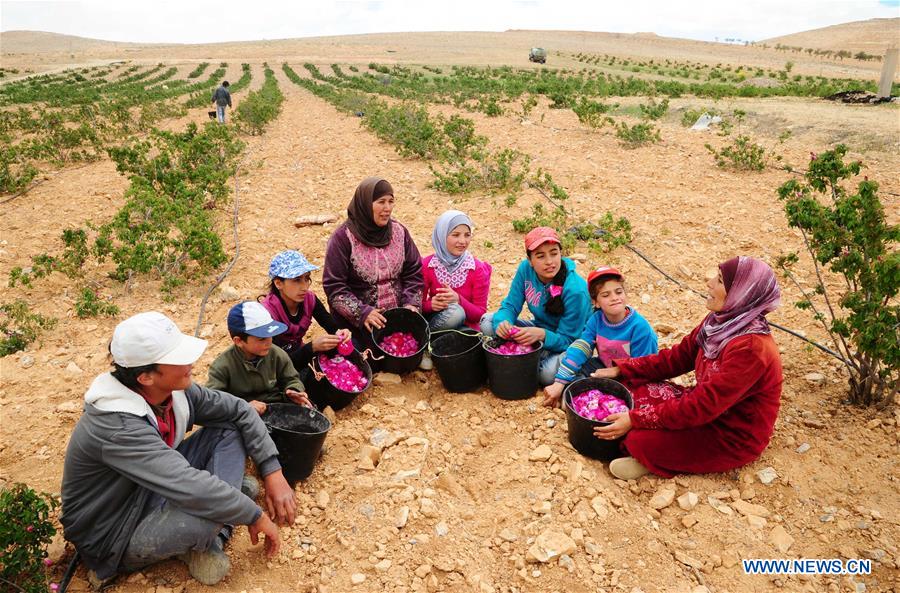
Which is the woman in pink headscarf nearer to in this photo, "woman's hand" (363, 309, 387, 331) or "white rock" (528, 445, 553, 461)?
"white rock" (528, 445, 553, 461)

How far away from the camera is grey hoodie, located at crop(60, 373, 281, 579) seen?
2.02 metres

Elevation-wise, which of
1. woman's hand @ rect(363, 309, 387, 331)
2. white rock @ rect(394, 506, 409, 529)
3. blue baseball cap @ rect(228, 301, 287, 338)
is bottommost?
white rock @ rect(394, 506, 409, 529)

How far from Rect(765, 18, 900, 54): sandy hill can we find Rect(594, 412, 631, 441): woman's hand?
87877 mm

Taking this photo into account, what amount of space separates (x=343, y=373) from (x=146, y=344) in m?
1.64

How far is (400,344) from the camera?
388 centimetres

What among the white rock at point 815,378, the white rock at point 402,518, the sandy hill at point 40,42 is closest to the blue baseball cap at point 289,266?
the white rock at point 402,518

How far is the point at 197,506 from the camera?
6.79 feet

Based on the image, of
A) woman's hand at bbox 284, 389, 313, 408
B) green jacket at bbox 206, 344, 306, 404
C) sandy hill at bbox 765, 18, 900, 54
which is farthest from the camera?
sandy hill at bbox 765, 18, 900, 54

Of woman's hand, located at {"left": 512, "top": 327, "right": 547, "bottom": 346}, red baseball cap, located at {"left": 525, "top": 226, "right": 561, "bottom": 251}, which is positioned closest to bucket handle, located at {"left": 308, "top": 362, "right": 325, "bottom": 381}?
woman's hand, located at {"left": 512, "top": 327, "right": 547, "bottom": 346}

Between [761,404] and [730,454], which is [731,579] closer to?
[730,454]

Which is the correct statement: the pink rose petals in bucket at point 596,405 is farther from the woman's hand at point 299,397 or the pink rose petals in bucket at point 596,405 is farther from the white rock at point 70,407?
the white rock at point 70,407

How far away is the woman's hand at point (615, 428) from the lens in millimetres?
2738

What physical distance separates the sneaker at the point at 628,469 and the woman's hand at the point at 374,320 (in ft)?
5.48

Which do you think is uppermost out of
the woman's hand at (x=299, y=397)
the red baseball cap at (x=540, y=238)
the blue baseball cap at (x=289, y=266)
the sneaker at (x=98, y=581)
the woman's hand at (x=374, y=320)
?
the red baseball cap at (x=540, y=238)
